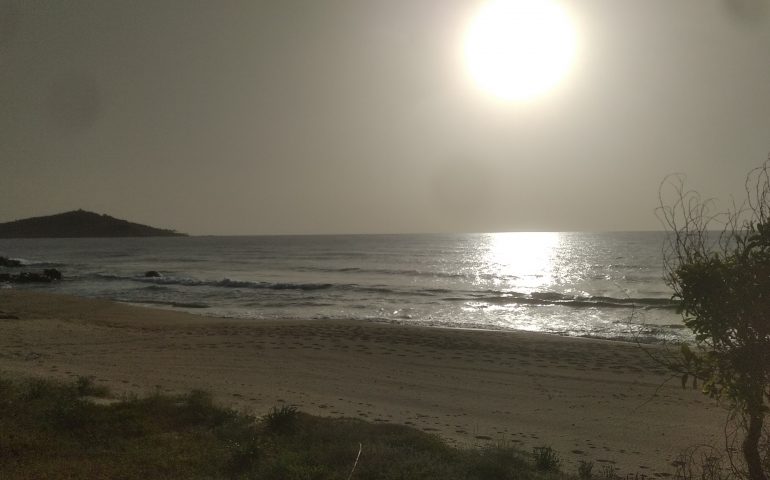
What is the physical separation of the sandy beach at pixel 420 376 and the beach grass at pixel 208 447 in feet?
4.54

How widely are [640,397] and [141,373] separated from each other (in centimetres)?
1054

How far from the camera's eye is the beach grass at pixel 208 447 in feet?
17.0

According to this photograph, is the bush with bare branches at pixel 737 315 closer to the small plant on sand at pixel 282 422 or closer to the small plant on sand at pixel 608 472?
the small plant on sand at pixel 608 472

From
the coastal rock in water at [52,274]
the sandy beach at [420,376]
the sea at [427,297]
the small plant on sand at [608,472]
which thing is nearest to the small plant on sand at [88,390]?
the sandy beach at [420,376]

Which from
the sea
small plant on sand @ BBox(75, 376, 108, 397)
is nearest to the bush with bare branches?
small plant on sand @ BBox(75, 376, 108, 397)

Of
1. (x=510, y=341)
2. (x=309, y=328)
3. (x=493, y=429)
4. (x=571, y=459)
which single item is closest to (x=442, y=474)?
(x=571, y=459)

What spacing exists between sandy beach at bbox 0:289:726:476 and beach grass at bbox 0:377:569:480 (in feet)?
4.54

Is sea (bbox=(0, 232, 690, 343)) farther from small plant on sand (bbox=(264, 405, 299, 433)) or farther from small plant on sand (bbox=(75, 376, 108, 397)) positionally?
small plant on sand (bbox=(75, 376, 108, 397))

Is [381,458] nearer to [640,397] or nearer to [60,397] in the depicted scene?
[60,397]

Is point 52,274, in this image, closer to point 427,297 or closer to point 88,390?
point 427,297

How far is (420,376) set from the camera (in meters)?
12.5

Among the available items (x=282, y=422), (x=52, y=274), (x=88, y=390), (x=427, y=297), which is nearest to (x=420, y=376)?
(x=282, y=422)

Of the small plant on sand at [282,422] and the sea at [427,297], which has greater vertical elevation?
the small plant on sand at [282,422]

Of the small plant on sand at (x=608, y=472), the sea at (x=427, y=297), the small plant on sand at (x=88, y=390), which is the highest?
the small plant on sand at (x=88, y=390)
